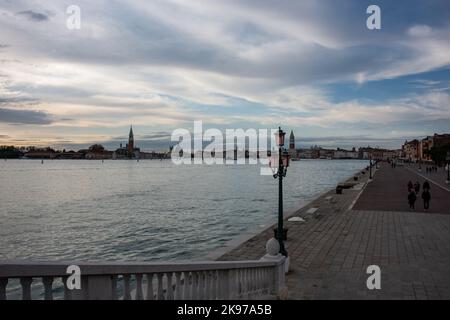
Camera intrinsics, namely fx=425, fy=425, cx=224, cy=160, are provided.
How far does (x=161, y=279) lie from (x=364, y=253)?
31.6 feet

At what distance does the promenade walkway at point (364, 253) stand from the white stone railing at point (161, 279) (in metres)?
1.24

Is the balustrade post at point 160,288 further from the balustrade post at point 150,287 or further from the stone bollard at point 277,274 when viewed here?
the stone bollard at point 277,274

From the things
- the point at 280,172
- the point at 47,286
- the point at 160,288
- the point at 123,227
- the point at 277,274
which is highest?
the point at 280,172

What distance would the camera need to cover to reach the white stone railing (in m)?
3.52

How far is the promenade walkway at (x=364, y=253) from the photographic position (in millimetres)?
9320

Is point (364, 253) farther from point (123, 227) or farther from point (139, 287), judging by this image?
point (123, 227)

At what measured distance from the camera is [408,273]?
10648 mm

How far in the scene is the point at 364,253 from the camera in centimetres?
1321

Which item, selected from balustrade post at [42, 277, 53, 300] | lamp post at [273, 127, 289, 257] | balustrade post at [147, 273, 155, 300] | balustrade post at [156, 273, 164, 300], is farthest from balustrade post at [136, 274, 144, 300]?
lamp post at [273, 127, 289, 257]

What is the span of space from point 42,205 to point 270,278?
3794 cm

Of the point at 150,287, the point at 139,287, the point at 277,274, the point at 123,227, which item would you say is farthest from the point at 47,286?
the point at 123,227

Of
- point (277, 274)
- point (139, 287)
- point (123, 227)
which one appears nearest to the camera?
point (139, 287)

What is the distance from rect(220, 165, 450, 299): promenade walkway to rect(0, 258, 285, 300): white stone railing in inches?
48.7
